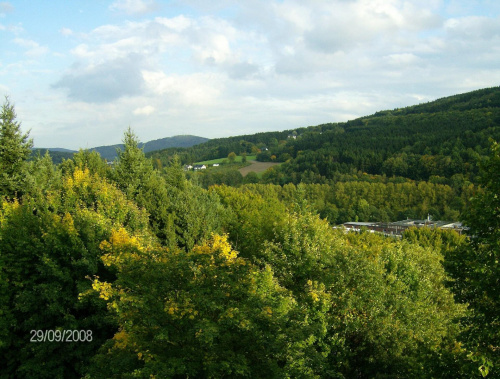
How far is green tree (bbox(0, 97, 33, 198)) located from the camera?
2469cm

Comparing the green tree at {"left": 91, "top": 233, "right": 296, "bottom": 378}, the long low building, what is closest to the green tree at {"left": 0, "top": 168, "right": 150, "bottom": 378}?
the green tree at {"left": 91, "top": 233, "right": 296, "bottom": 378}

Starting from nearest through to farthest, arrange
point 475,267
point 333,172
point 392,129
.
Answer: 1. point 475,267
2. point 333,172
3. point 392,129

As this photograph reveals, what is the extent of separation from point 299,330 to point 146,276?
6.03 m

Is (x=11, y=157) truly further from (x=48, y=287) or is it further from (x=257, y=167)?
(x=257, y=167)

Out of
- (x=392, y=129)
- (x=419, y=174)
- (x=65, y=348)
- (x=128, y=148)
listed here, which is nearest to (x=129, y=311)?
(x=65, y=348)

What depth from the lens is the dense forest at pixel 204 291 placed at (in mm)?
11836

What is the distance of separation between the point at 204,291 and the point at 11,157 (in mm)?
20834

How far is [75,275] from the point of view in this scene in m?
20.1

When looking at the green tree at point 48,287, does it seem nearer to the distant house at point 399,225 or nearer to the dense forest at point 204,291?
the dense forest at point 204,291

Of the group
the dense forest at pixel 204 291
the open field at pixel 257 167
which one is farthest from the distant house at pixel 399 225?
the open field at pixel 257 167

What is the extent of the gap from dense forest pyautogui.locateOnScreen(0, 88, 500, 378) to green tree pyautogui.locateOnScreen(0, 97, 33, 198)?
102 mm

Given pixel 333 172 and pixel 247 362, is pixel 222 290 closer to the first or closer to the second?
pixel 247 362

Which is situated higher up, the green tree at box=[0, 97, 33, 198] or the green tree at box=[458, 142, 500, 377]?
the green tree at box=[0, 97, 33, 198]

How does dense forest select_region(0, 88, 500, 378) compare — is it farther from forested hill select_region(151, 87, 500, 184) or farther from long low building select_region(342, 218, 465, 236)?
forested hill select_region(151, 87, 500, 184)
